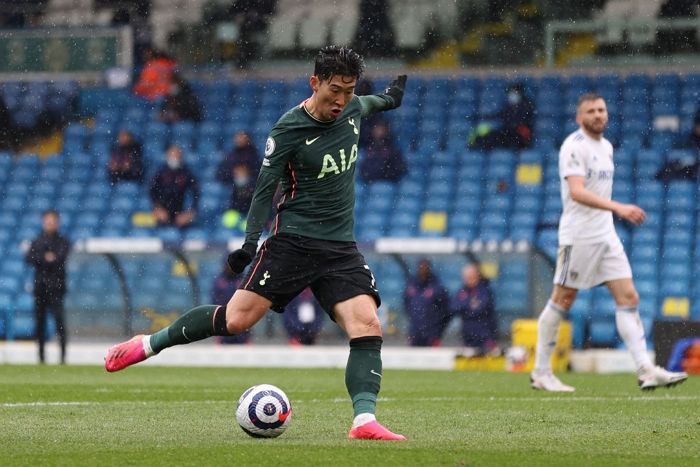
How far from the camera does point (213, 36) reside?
24109 millimetres

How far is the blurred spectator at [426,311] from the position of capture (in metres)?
16.2

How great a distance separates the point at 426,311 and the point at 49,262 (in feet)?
14.2

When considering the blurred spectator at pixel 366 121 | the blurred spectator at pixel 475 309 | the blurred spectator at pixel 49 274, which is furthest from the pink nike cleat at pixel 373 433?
the blurred spectator at pixel 366 121

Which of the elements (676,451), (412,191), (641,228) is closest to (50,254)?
(412,191)

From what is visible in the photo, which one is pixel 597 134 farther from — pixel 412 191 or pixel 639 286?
pixel 412 191

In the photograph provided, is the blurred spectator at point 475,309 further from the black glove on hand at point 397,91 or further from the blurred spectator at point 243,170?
the black glove on hand at point 397,91

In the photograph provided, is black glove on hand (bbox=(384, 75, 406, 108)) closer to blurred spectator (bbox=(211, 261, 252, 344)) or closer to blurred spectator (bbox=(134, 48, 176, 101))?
blurred spectator (bbox=(211, 261, 252, 344))

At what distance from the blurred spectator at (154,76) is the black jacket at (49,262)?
782 centimetres

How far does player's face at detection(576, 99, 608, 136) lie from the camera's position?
10367mm

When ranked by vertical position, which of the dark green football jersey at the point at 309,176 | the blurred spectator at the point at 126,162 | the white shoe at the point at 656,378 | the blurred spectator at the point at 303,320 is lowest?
the blurred spectator at the point at 303,320

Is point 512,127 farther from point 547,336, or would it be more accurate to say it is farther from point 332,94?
point 332,94

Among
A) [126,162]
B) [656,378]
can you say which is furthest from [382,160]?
[656,378]

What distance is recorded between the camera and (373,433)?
21.4 feet

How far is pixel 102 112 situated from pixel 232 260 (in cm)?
1890
